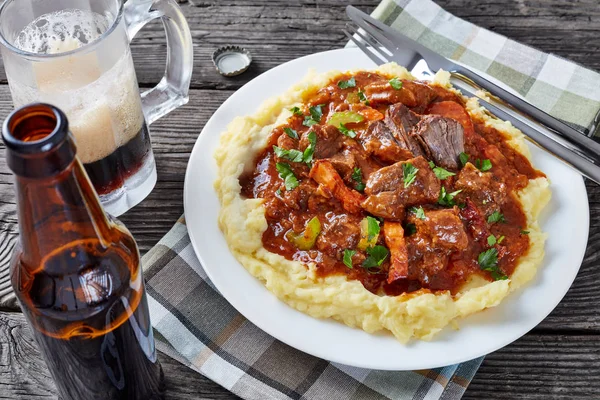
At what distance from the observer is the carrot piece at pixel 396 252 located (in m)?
3.89

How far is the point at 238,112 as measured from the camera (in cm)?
490

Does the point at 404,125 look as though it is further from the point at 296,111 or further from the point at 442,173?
the point at 296,111

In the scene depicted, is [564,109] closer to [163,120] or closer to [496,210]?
[496,210]

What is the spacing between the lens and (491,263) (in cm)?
400

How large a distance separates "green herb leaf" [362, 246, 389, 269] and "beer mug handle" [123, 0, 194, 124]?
1.71 meters

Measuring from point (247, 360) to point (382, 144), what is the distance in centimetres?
157

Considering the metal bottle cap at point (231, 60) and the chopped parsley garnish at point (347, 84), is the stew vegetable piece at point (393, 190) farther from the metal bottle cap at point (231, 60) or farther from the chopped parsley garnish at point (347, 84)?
the metal bottle cap at point (231, 60)

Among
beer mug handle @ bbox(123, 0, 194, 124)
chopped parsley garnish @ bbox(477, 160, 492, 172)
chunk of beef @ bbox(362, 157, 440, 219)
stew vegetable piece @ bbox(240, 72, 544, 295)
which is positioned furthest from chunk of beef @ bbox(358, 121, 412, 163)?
beer mug handle @ bbox(123, 0, 194, 124)

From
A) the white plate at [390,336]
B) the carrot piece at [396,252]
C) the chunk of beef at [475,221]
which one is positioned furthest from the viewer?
the chunk of beef at [475,221]

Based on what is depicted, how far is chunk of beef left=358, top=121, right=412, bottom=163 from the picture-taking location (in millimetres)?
4363

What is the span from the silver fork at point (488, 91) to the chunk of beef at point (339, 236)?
1.50m

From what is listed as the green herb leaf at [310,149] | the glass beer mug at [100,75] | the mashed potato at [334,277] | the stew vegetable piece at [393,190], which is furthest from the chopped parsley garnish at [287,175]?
the glass beer mug at [100,75]

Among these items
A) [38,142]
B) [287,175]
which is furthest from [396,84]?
[38,142]

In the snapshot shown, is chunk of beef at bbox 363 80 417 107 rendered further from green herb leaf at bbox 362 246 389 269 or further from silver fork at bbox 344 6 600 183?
green herb leaf at bbox 362 246 389 269
